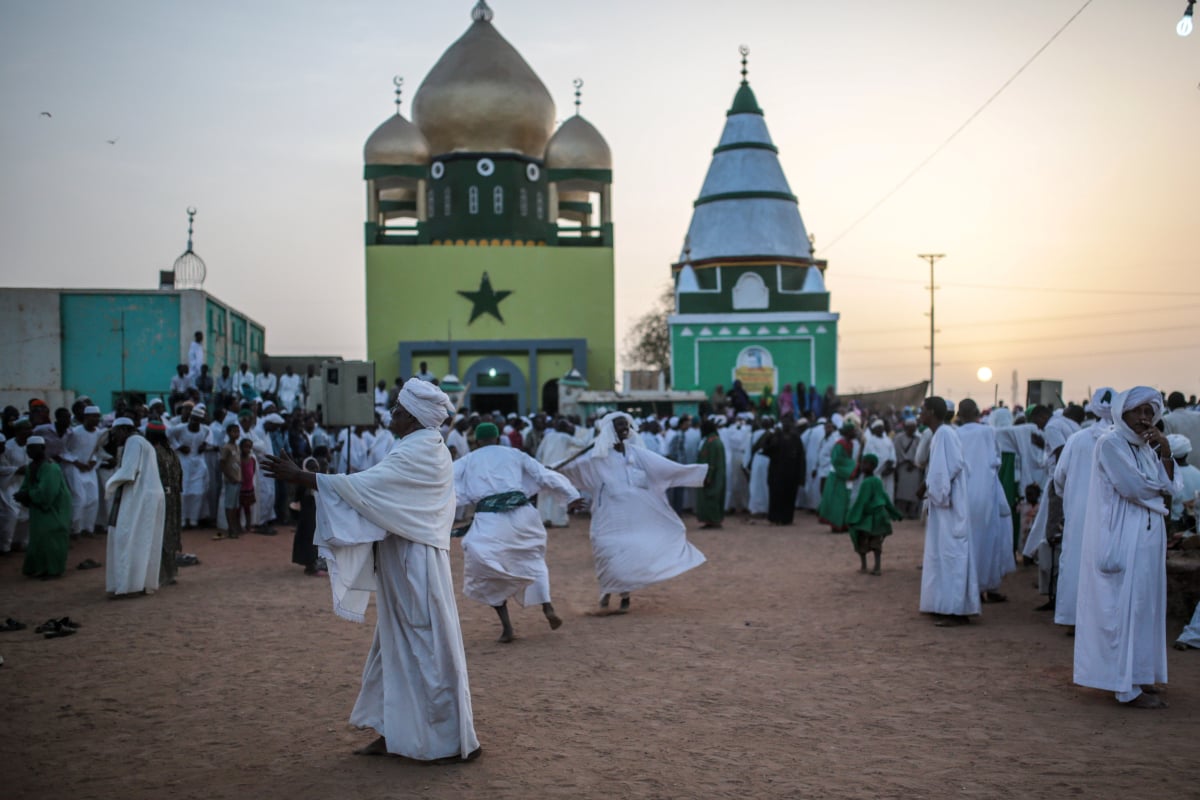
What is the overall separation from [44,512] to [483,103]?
26233 millimetres

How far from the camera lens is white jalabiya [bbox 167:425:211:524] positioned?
15188 mm

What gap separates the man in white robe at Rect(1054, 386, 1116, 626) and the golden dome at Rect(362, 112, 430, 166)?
98.8 feet

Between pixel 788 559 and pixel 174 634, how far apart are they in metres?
7.11

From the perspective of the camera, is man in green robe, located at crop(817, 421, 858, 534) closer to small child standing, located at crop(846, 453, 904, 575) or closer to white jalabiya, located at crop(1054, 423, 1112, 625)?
small child standing, located at crop(846, 453, 904, 575)

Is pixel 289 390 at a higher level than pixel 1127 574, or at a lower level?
higher

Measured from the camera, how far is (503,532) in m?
7.72

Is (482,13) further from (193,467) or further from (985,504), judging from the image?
(985,504)

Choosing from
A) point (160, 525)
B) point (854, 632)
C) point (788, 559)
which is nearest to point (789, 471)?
point (788, 559)

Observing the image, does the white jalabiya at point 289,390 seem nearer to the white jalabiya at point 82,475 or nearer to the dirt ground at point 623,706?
the white jalabiya at point 82,475

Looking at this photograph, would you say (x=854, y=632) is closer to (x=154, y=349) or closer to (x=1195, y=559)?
(x=1195, y=559)

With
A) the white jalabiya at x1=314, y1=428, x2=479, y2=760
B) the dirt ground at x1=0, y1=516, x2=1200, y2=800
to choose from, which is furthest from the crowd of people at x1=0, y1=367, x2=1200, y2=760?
the dirt ground at x1=0, y1=516, x2=1200, y2=800

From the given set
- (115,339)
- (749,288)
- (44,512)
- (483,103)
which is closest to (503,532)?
(44,512)

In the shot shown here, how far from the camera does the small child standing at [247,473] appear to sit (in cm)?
1474

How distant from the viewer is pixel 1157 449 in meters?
6.29
